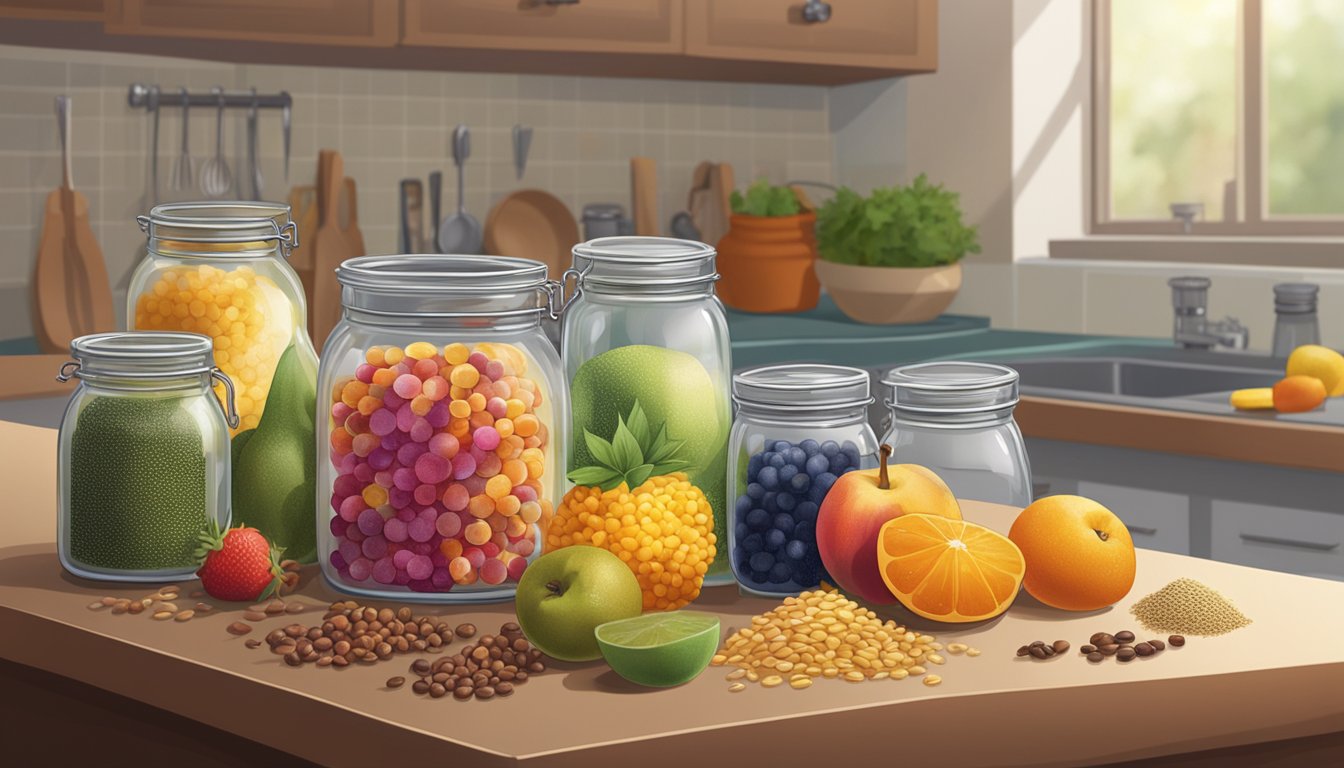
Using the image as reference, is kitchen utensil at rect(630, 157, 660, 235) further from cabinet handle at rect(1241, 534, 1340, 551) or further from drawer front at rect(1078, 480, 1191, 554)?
cabinet handle at rect(1241, 534, 1340, 551)

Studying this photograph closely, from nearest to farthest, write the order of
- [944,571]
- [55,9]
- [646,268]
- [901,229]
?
1. [944,571]
2. [646,268]
3. [55,9]
4. [901,229]

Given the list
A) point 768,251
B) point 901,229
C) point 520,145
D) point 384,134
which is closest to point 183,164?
point 384,134

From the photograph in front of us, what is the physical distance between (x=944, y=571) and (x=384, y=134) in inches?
107

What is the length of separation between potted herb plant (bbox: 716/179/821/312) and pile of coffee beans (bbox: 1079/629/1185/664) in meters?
2.74

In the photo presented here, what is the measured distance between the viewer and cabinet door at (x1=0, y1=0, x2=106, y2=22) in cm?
265

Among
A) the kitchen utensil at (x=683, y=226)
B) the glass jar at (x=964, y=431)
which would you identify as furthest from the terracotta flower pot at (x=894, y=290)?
the glass jar at (x=964, y=431)

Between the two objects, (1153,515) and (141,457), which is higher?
(141,457)

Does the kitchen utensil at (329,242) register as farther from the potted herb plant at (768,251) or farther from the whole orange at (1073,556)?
the whole orange at (1073,556)

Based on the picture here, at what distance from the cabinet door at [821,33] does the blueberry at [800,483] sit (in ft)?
7.71

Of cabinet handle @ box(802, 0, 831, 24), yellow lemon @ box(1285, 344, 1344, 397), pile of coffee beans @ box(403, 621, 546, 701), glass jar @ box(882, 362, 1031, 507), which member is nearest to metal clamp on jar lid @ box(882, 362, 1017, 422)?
glass jar @ box(882, 362, 1031, 507)

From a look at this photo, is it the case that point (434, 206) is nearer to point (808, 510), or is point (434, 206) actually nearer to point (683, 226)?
point (683, 226)

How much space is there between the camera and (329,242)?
10.5ft

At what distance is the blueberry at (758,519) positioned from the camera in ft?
3.45

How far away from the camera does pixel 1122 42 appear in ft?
11.8
